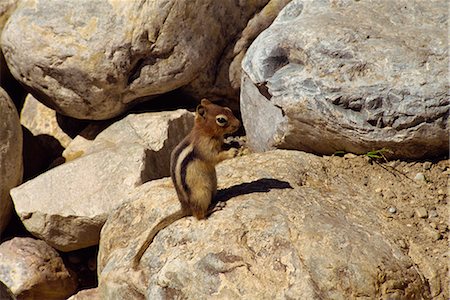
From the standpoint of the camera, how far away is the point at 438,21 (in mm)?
7738

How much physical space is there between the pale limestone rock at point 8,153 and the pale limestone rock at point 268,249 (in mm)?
2264

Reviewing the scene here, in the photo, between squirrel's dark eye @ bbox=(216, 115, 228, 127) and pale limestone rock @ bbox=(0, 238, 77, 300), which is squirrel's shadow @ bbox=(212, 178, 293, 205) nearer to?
squirrel's dark eye @ bbox=(216, 115, 228, 127)

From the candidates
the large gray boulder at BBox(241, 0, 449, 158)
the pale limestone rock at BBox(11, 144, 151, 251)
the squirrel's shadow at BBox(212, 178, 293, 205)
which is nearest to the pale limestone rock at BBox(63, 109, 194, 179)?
the pale limestone rock at BBox(11, 144, 151, 251)

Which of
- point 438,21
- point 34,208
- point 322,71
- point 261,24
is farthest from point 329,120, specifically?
→ point 34,208

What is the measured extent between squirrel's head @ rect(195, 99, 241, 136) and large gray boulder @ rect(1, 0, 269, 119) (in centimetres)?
207

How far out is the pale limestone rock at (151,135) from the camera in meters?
8.97

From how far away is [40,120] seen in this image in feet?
33.4

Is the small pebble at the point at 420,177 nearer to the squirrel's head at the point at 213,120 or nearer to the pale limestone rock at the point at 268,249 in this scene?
the pale limestone rock at the point at 268,249

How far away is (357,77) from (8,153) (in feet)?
12.5

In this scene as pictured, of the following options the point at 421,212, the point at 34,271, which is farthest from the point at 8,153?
the point at 421,212

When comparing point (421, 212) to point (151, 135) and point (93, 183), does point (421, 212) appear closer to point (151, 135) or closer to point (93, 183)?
point (151, 135)

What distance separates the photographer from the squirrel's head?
6.88 meters

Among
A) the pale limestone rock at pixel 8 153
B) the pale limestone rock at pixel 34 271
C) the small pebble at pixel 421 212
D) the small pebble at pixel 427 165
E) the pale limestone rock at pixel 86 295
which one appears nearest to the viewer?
the small pebble at pixel 421 212

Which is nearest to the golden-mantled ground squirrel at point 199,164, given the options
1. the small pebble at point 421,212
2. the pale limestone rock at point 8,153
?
the small pebble at point 421,212
